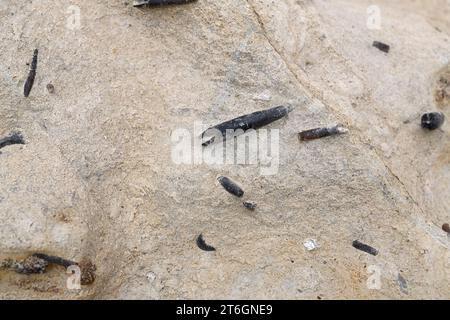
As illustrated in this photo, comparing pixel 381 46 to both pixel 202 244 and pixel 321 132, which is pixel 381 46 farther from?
pixel 202 244

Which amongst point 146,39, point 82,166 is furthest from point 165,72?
point 82,166

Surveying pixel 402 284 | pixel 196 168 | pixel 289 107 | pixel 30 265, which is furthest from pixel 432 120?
pixel 30 265

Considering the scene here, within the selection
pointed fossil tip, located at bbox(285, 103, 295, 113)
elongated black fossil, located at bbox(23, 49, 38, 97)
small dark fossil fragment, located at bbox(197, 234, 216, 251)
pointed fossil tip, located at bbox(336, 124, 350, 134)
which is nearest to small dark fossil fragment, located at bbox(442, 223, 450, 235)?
pointed fossil tip, located at bbox(336, 124, 350, 134)

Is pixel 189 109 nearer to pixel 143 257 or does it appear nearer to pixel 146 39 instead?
pixel 146 39

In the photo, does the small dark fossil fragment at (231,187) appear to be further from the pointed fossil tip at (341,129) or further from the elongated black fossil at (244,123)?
the pointed fossil tip at (341,129)

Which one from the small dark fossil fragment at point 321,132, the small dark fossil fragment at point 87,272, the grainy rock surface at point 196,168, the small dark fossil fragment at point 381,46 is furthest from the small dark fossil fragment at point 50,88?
the small dark fossil fragment at point 381,46

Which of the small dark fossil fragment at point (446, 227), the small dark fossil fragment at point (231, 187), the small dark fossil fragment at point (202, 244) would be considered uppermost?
the small dark fossil fragment at point (231, 187)
